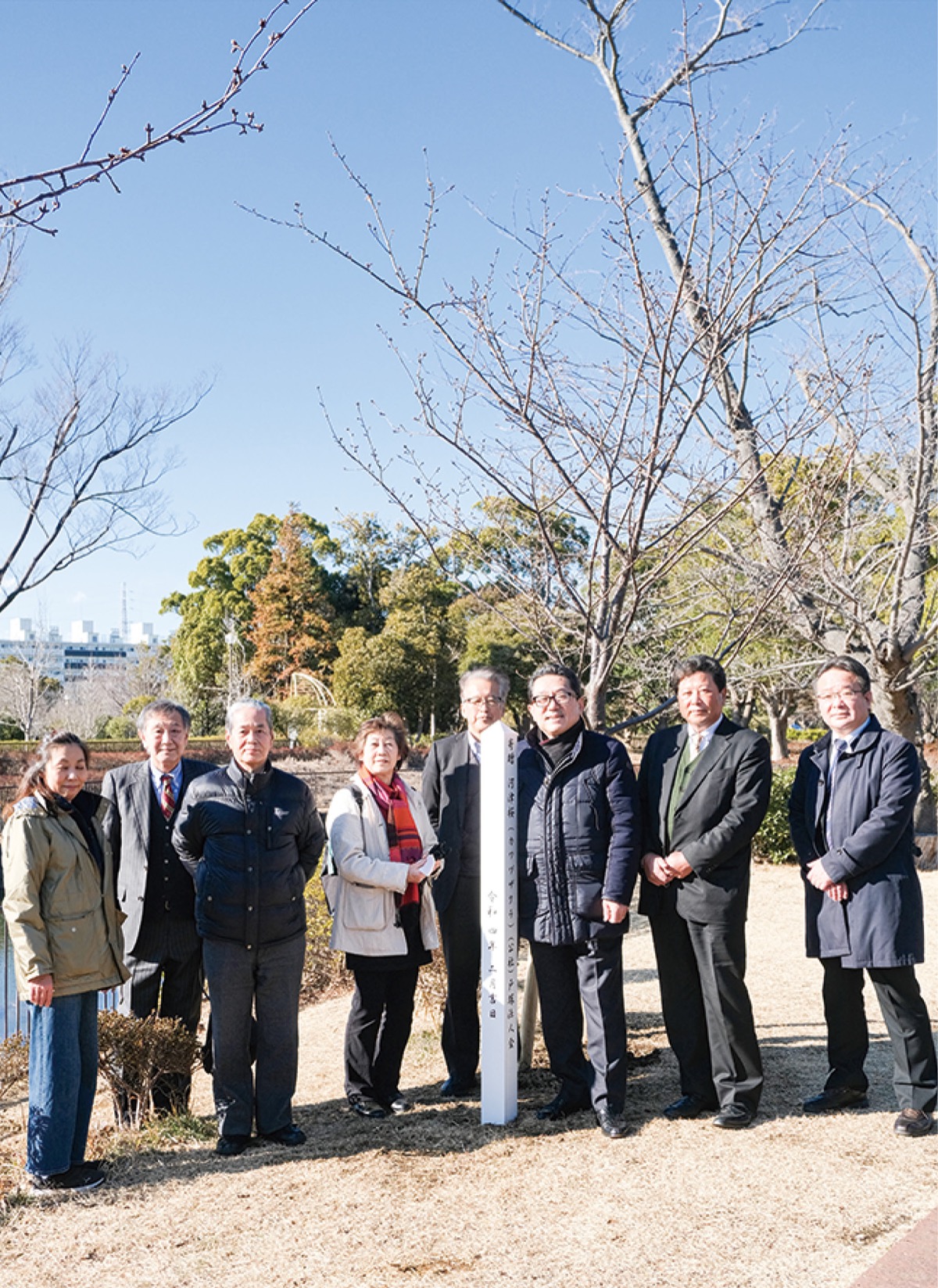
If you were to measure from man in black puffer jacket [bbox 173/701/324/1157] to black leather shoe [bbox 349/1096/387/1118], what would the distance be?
38 centimetres

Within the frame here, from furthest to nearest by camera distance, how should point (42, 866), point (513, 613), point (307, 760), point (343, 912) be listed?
point (307, 760), point (513, 613), point (343, 912), point (42, 866)

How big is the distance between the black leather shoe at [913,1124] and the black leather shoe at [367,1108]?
79.7 inches

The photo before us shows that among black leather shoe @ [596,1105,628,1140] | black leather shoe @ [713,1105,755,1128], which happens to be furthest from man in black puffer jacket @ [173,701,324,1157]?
black leather shoe @ [713,1105,755,1128]

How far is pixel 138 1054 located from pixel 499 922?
1.52 metres

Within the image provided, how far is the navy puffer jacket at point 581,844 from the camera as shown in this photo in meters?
4.36

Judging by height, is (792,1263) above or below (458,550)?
below

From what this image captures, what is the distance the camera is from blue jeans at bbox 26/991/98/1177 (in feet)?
12.5

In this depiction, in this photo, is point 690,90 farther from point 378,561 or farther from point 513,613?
point 378,561

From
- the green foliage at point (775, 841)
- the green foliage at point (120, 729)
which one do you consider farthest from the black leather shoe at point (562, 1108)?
the green foliage at point (120, 729)

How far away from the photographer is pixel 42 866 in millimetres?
3885

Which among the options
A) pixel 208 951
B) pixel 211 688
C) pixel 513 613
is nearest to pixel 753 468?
pixel 513 613

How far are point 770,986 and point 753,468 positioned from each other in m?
3.31

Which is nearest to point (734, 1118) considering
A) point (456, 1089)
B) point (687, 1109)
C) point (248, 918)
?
point (687, 1109)

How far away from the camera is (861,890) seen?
431 cm
